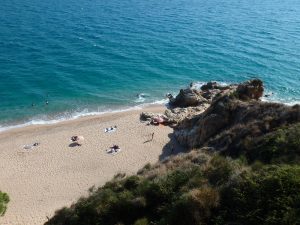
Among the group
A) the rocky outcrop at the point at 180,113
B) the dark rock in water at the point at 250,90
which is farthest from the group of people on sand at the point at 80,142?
the dark rock in water at the point at 250,90

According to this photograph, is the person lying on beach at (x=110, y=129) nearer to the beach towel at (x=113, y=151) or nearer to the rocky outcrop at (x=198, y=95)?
the beach towel at (x=113, y=151)

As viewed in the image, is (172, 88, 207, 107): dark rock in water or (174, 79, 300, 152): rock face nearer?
(174, 79, 300, 152): rock face

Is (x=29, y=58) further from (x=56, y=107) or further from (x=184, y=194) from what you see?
(x=184, y=194)

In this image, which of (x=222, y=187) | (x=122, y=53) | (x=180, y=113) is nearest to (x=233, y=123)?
(x=222, y=187)

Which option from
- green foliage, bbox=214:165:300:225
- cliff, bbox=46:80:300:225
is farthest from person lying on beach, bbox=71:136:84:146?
green foliage, bbox=214:165:300:225

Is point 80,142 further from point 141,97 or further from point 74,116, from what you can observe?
point 141,97

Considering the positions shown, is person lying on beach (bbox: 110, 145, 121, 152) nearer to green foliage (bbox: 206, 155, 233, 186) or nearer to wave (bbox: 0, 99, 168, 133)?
wave (bbox: 0, 99, 168, 133)
